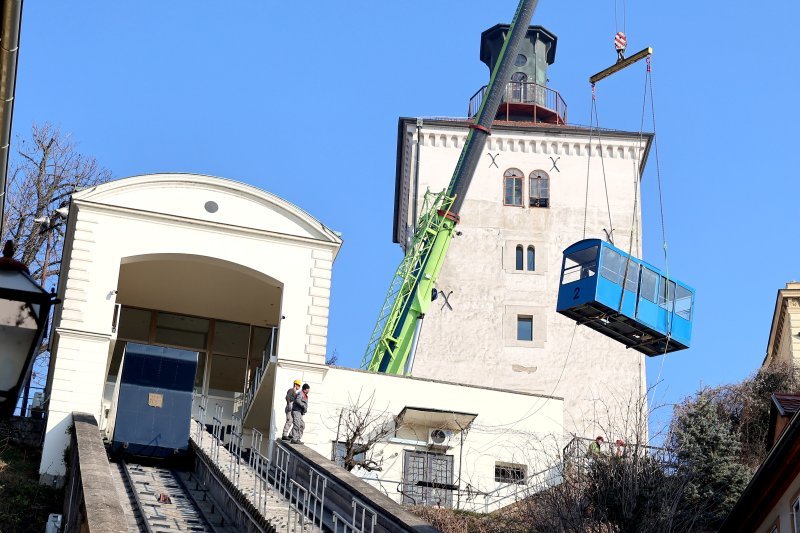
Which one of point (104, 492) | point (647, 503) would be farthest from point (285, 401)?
point (104, 492)

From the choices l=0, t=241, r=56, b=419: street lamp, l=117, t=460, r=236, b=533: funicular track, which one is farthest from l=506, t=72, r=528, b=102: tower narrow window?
l=0, t=241, r=56, b=419: street lamp

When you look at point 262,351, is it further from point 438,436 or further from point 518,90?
point 518,90

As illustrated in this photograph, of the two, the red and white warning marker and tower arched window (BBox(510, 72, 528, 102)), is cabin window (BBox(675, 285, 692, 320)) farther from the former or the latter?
tower arched window (BBox(510, 72, 528, 102))

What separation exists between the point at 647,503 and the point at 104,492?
33.6ft

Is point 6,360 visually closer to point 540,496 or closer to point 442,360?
point 540,496

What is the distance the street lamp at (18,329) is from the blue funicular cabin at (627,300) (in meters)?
24.5

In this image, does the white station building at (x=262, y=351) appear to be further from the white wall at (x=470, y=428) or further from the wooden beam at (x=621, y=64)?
the wooden beam at (x=621, y=64)

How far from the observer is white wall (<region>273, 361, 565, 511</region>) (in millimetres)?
33438

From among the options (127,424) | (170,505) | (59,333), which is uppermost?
(59,333)

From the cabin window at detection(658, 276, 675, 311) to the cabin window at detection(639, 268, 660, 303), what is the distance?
21 centimetres

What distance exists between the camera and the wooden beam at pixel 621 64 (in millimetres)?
40531

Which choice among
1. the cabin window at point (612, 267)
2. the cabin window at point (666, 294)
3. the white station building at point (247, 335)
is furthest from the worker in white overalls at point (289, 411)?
the cabin window at point (666, 294)

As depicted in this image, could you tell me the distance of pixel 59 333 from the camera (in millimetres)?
28672

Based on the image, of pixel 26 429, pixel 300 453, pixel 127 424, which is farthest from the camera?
pixel 26 429
